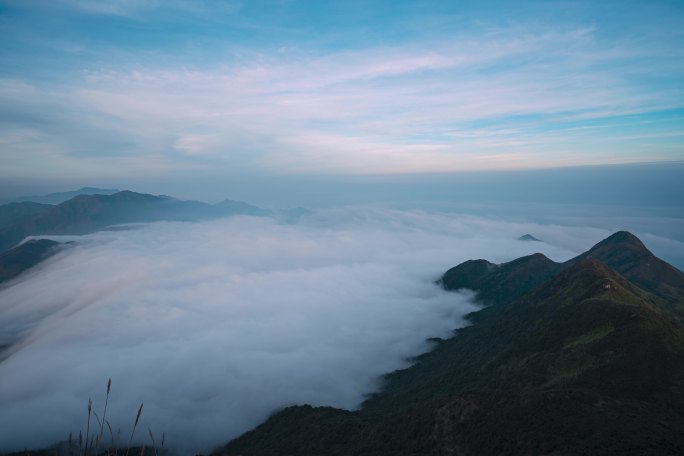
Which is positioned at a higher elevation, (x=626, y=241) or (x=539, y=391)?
(x=626, y=241)

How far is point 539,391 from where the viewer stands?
6256cm

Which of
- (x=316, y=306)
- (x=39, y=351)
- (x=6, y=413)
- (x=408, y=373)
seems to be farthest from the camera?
(x=316, y=306)

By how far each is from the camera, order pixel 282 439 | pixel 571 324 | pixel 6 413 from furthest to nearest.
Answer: pixel 6 413, pixel 571 324, pixel 282 439

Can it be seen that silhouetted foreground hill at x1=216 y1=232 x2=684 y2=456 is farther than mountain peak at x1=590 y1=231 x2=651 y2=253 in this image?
No

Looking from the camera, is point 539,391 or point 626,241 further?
point 626,241

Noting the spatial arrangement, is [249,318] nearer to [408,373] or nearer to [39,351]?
[39,351]

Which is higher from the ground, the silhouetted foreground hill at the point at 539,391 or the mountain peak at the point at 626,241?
the mountain peak at the point at 626,241

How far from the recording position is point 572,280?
368 ft

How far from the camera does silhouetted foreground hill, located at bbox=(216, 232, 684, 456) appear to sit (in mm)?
50844

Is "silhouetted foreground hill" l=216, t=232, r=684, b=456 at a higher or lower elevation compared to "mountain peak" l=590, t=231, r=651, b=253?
lower

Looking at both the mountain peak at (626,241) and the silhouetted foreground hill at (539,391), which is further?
the mountain peak at (626,241)

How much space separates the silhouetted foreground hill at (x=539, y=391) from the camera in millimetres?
50844

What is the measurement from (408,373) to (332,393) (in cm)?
2369

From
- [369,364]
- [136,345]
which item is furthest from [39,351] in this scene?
[369,364]
